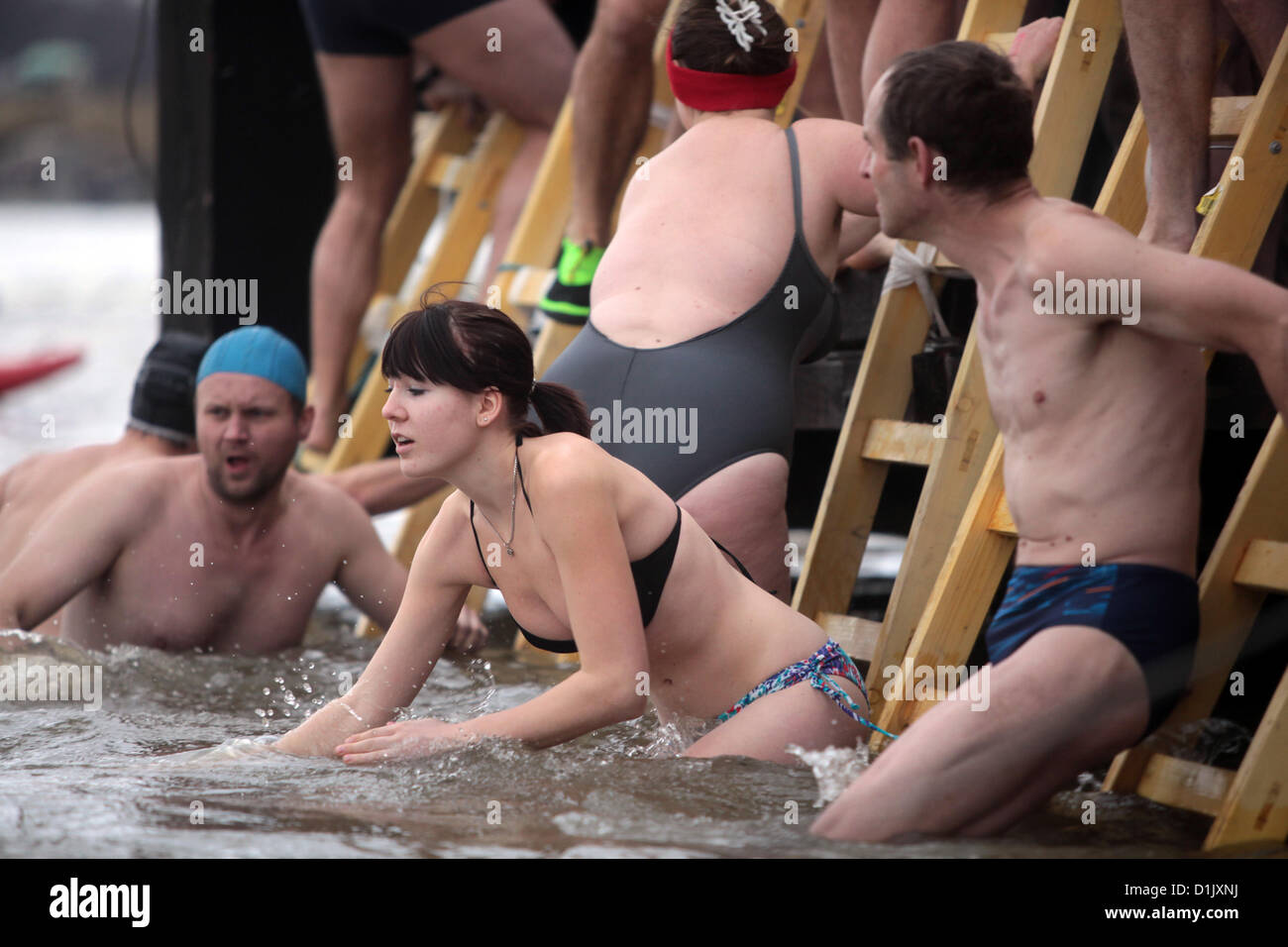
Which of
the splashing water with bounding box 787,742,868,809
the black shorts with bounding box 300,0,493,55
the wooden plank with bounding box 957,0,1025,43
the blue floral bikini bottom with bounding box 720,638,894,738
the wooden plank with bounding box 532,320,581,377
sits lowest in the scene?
the splashing water with bounding box 787,742,868,809

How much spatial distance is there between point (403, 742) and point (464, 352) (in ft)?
2.41

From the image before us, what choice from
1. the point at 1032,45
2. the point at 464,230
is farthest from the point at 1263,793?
the point at 464,230

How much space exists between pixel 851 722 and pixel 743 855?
0.62 metres

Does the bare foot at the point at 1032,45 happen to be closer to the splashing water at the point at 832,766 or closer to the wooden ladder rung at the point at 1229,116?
the wooden ladder rung at the point at 1229,116

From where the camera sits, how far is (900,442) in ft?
12.2

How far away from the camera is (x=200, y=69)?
21.6 feet

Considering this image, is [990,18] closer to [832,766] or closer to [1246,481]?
[1246,481]

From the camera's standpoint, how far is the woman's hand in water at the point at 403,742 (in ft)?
9.19

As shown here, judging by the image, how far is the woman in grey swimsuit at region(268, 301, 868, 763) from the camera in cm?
274

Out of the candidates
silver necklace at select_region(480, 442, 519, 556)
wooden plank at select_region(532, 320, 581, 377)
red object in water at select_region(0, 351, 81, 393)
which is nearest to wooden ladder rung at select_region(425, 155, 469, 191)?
wooden plank at select_region(532, 320, 581, 377)

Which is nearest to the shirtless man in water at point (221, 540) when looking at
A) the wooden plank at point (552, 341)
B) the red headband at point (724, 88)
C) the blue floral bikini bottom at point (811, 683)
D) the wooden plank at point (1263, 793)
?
the wooden plank at point (552, 341)

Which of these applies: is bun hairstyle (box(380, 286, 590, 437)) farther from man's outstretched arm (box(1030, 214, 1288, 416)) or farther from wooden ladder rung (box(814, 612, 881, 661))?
wooden ladder rung (box(814, 612, 881, 661))
